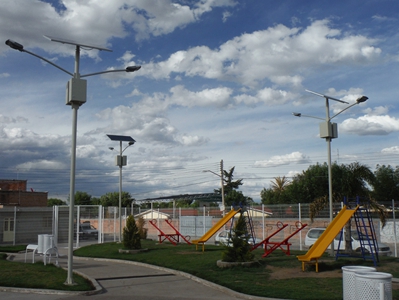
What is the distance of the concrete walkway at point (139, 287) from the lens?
35.1 ft

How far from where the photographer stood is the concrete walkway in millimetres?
10703

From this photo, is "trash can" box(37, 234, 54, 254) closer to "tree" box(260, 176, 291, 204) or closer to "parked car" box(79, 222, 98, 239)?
"parked car" box(79, 222, 98, 239)

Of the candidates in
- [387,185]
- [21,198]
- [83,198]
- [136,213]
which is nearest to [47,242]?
[136,213]

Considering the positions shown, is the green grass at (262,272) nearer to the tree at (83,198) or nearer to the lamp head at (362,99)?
the lamp head at (362,99)

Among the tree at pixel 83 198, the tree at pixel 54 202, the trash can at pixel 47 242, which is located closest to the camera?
the trash can at pixel 47 242

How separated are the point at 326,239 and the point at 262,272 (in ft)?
8.13

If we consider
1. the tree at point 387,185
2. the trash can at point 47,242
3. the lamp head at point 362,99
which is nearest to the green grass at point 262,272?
the trash can at point 47,242

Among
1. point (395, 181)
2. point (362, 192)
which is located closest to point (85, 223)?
point (362, 192)

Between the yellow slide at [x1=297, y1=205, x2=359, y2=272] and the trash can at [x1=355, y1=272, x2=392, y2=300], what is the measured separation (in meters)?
5.23

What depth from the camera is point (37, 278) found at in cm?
1231

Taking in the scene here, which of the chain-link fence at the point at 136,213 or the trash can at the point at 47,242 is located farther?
the chain-link fence at the point at 136,213

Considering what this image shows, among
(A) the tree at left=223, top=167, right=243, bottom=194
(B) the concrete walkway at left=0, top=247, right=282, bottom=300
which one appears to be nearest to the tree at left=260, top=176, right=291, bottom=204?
(A) the tree at left=223, top=167, right=243, bottom=194

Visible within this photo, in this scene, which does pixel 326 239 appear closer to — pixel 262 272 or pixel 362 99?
pixel 262 272

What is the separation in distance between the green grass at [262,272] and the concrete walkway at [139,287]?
359 millimetres
